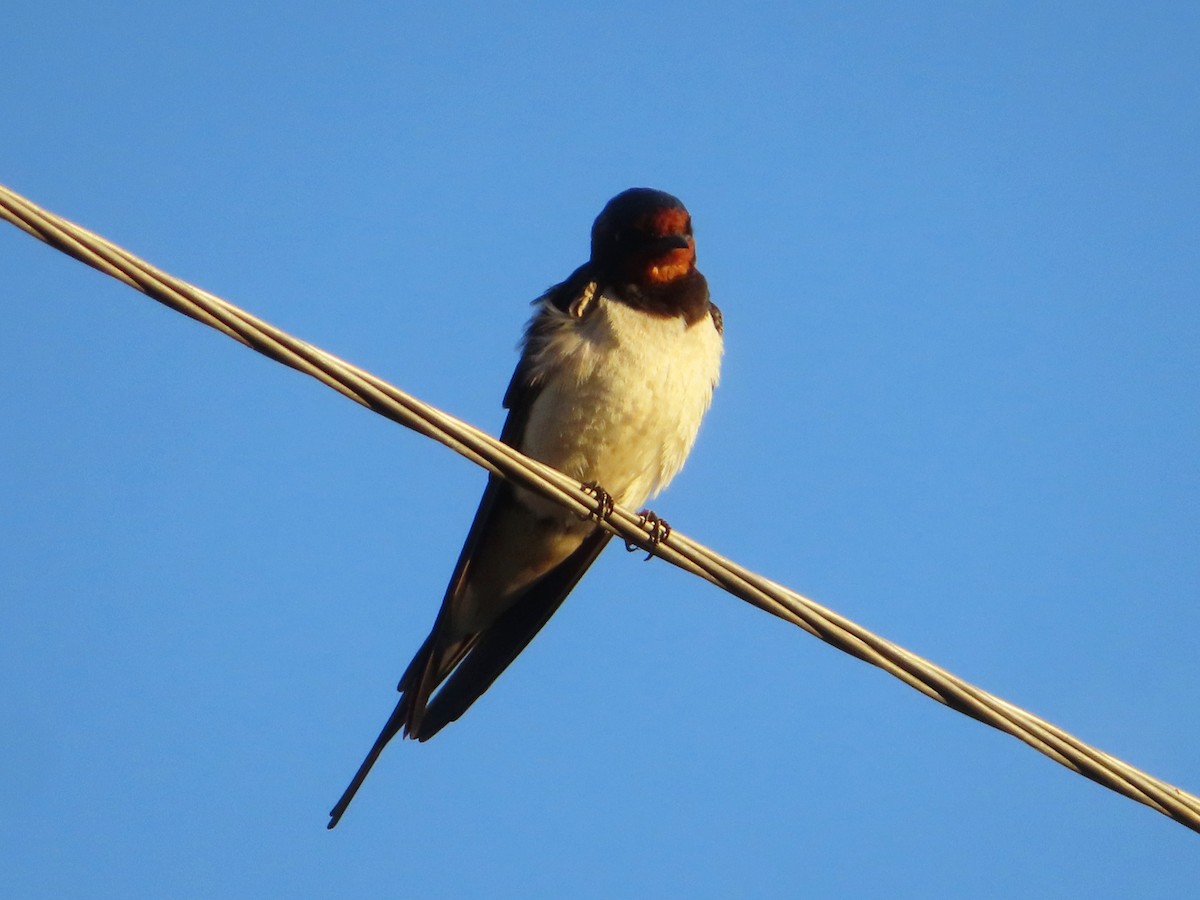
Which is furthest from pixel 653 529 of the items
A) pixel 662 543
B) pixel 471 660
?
pixel 471 660

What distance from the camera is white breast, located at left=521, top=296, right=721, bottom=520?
4773mm

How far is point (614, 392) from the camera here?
476cm

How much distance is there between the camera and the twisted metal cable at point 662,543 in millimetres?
2520

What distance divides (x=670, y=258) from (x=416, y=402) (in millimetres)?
2401

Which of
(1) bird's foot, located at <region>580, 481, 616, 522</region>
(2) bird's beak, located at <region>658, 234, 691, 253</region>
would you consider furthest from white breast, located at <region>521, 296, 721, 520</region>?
(2) bird's beak, located at <region>658, 234, 691, 253</region>

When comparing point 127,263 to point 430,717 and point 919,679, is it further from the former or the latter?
point 430,717

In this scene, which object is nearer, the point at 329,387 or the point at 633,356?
the point at 329,387

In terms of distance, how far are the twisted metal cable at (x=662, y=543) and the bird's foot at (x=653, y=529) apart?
46 mm

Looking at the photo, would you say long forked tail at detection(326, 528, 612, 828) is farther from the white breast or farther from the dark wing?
the white breast

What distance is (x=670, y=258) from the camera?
5098mm

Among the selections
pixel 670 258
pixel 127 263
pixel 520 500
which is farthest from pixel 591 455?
pixel 127 263

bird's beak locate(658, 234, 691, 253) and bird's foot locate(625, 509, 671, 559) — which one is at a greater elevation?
bird's beak locate(658, 234, 691, 253)

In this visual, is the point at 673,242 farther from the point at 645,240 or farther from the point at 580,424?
the point at 580,424

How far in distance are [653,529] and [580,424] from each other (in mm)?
1155
